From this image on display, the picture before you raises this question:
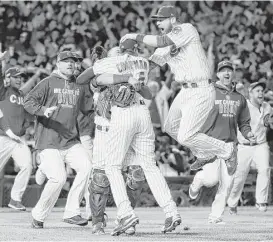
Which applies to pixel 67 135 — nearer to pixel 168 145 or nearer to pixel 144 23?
pixel 168 145

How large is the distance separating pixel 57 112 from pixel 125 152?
5.51 ft

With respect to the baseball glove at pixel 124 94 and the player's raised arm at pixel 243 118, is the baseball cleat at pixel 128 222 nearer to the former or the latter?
the baseball glove at pixel 124 94

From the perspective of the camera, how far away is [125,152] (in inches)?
331

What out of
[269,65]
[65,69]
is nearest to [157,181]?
[65,69]

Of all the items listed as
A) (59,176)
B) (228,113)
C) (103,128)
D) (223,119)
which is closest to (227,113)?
(228,113)

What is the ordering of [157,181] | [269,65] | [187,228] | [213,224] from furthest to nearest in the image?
[269,65] < [213,224] < [187,228] < [157,181]

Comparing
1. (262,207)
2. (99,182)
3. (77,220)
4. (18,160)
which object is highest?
(99,182)

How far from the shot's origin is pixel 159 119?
51.0 feet

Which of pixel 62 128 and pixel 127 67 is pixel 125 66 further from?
pixel 62 128

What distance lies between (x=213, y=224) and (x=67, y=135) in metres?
2.29

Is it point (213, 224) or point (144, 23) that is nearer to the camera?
point (213, 224)

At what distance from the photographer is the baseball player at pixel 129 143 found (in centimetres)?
827

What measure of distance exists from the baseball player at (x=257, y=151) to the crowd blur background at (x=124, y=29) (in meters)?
2.50

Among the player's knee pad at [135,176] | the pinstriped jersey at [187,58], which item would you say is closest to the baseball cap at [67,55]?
the pinstriped jersey at [187,58]
